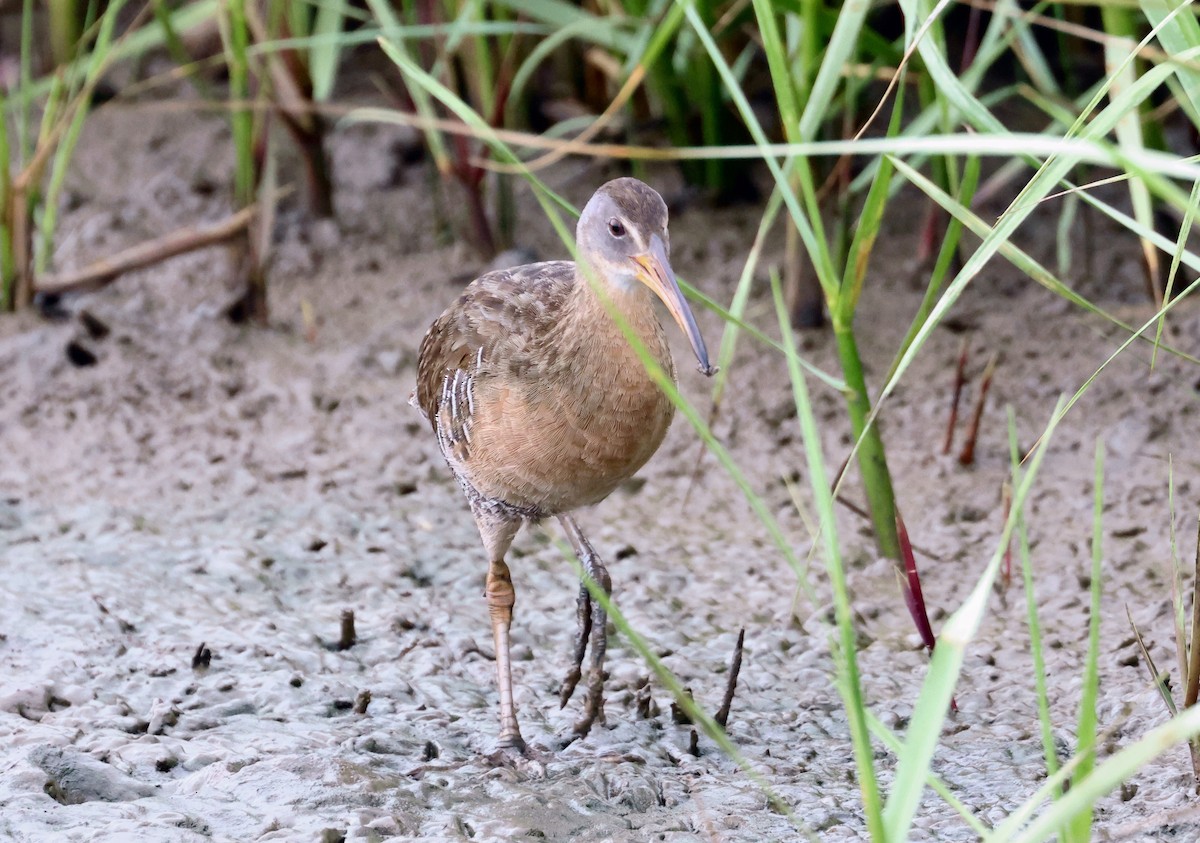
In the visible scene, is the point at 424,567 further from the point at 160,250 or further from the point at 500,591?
the point at 160,250

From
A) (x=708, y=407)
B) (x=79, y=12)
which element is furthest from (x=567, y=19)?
(x=79, y=12)

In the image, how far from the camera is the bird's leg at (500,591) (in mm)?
2971

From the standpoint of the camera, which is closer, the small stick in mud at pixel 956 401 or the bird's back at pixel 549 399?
the bird's back at pixel 549 399

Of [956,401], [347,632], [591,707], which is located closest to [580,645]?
[591,707]

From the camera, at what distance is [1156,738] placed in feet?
4.16

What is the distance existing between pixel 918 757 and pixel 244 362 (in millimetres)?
3535

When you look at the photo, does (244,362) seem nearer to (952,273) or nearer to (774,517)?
(774,517)

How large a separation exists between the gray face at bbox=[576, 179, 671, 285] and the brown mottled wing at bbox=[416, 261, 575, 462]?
174 mm

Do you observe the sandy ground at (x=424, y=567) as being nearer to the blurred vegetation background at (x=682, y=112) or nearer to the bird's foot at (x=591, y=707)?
the bird's foot at (x=591, y=707)

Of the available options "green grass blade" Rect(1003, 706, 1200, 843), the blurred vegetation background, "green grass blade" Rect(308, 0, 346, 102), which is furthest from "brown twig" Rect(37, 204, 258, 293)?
"green grass blade" Rect(1003, 706, 1200, 843)

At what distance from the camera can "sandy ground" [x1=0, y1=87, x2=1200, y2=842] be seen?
259 cm

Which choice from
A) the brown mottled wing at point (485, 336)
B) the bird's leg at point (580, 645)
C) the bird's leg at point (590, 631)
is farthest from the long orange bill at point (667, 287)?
the bird's leg at point (580, 645)

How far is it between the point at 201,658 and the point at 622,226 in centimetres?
130

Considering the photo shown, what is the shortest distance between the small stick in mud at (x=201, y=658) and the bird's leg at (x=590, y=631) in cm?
77
